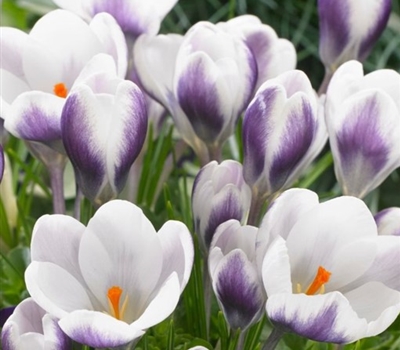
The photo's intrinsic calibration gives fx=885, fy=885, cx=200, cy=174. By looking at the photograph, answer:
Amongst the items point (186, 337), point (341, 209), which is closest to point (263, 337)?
point (186, 337)

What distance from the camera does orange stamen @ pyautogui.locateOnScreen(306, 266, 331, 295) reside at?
41cm

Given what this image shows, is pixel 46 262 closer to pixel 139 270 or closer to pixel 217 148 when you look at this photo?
pixel 139 270

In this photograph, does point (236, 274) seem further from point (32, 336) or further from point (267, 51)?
point (267, 51)

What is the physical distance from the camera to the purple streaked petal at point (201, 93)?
0.48 m

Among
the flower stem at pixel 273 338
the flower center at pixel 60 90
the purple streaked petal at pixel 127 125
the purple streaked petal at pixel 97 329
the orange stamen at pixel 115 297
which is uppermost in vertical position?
the purple streaked petal at pixel 127 125

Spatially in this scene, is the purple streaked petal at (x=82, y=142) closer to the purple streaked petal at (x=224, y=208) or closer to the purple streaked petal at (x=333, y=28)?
the purple streaked petal at (x=224, y=208)

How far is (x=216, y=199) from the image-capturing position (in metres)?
0.45

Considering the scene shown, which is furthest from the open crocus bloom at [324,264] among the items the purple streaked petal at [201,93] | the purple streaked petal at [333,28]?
the purple streaked petal at [333,28]

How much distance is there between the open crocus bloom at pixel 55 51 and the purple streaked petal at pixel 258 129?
0.08m

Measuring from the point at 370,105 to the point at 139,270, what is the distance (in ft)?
0.47

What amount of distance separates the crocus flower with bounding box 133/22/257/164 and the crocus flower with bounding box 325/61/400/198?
2.2 inches

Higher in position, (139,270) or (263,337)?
(139,270)

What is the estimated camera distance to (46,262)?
0.39 m

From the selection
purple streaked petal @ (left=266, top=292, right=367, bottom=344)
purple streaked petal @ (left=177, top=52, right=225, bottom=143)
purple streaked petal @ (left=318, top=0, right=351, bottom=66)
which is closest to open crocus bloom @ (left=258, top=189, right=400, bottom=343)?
purple streaked petal @ (left=266, top=292, right=367, bottom=344)
